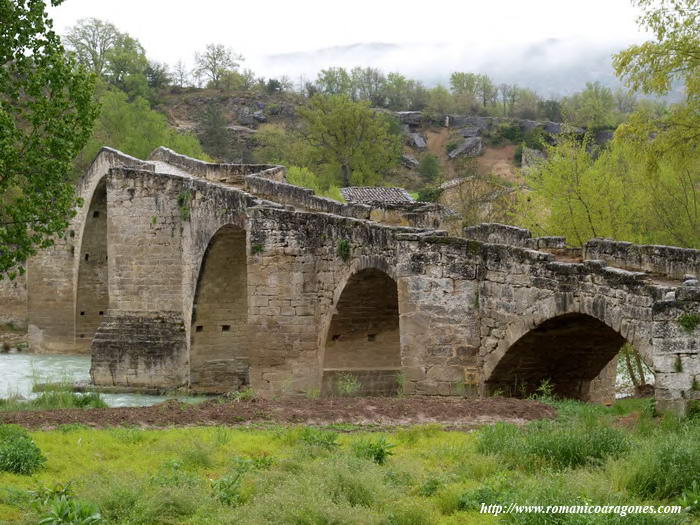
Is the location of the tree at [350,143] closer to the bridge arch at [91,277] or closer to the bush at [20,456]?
the bridge arch at [91,277]

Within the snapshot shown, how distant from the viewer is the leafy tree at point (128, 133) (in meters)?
41.2

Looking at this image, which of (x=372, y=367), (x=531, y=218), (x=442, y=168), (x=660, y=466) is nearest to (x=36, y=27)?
(x=372, y=367)

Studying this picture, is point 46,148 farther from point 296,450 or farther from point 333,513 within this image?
point 333,513

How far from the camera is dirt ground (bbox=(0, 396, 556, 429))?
10.4 m

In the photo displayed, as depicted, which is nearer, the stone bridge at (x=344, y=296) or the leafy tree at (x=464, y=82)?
the stone bridge at (x=344, y=296)

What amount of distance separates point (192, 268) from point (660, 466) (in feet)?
50.4

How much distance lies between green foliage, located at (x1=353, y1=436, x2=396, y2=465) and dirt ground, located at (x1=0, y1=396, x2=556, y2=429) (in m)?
1.70

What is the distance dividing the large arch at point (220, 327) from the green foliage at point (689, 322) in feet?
43.6

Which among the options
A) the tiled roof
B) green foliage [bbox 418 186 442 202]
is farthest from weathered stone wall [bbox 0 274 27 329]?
green foliage [bbox 418 186 442 202]

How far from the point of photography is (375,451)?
841 centimetres

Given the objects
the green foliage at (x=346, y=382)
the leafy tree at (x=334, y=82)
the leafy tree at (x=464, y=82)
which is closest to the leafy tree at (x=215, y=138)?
the leafy tree at (x=334, y=82)

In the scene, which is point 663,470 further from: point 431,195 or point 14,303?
point 431,195

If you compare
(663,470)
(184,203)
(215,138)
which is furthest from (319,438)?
(215,138)

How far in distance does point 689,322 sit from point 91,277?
76.5 ft
